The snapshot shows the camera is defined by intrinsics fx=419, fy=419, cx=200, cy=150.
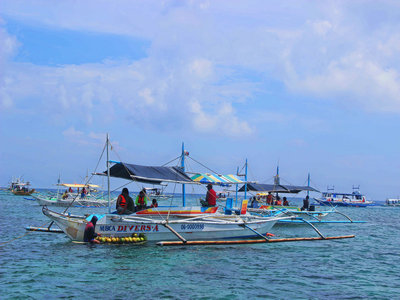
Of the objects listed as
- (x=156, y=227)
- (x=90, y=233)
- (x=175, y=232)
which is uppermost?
(x=156, y=227)

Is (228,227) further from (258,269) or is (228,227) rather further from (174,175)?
(258,269)

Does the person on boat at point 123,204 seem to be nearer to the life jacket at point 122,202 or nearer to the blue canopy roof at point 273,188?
the life jacket at point 122,202

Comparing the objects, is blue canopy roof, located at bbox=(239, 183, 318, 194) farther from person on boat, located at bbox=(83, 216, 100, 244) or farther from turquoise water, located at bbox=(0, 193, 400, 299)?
person on boat, located at bbox=(83, 216, 100, 244)

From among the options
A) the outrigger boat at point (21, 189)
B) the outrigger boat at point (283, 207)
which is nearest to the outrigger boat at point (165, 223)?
the outrigger boat at point (283, 207)

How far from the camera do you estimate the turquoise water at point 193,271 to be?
11969 millimetres

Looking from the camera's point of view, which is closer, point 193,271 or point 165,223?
point 193,271

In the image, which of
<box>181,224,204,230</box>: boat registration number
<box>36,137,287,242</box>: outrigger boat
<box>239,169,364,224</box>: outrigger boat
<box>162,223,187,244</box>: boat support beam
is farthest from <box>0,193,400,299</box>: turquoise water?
<box>239,169,364,224</box>: outrigger boat

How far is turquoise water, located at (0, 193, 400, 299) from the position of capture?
12.0m

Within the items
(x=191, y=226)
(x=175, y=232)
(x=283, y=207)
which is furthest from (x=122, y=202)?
(x=283, y=207)

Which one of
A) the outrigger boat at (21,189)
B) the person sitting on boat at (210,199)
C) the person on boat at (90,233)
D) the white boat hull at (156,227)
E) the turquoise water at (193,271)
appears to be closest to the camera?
the turquoise water at (193,271)

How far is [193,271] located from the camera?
47.4ft

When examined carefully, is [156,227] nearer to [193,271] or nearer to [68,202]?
[193,271]

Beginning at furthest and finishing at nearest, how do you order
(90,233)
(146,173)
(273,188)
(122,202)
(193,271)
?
1. (273,188)
2. (146,173)
3. (122,202)
4. (90,233)
5. (193,271)

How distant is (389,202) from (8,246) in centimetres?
13967
